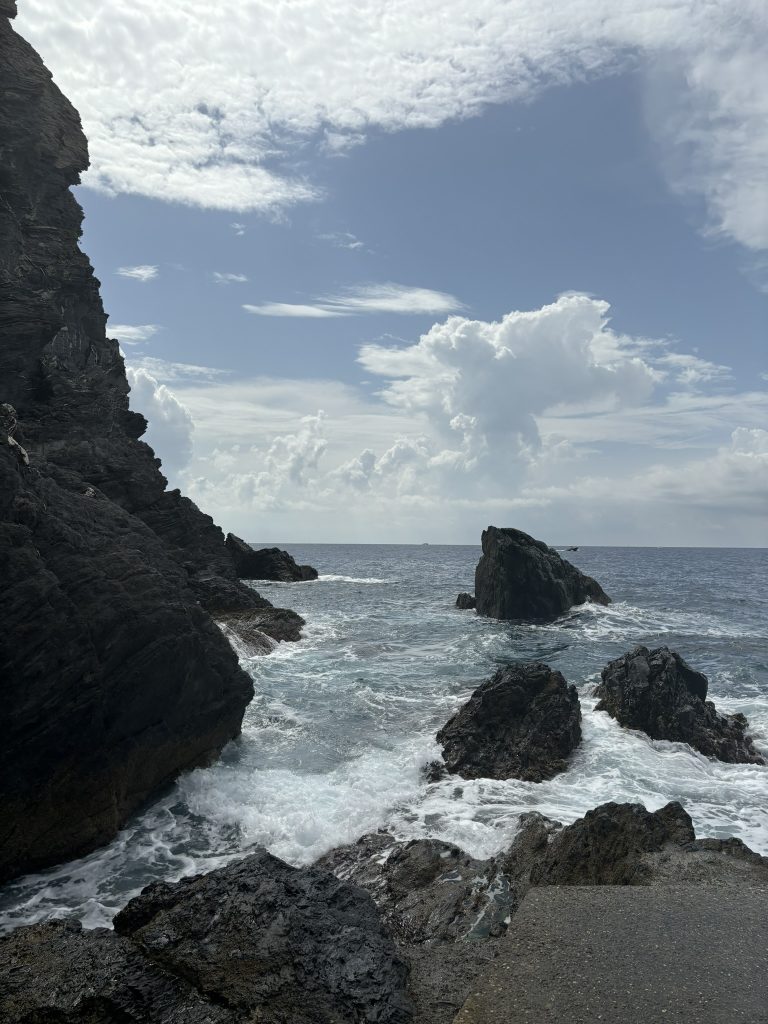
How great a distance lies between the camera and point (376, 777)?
17547 millimetres

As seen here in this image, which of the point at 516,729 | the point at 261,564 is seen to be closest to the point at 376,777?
the point at 516,729

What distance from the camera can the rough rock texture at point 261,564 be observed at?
69875mm

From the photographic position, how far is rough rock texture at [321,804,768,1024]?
9.44m

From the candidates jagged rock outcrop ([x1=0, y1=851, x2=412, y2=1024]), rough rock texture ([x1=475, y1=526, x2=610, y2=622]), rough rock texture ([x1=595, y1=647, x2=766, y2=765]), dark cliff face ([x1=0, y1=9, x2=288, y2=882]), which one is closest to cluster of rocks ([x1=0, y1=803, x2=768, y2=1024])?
jagged rock outcrop ([x1=0, y1=851, x2=412, y2=1024])

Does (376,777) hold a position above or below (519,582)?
below

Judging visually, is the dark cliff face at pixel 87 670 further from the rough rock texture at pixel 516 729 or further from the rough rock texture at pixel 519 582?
the rough rock texture at pixel 519 582

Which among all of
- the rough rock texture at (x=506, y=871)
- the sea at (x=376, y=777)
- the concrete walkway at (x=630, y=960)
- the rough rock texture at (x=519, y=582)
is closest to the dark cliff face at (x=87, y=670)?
the sea at (x=376, y=777)

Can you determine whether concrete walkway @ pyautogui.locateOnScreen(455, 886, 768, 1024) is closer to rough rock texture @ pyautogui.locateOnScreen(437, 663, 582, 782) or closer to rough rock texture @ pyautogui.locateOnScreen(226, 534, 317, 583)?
rough rock texture @ pyautogui.locateOnScreen(437, 663, 582, 782)

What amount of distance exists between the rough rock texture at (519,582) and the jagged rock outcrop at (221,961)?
41636 mm

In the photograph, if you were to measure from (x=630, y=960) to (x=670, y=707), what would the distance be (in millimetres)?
16000

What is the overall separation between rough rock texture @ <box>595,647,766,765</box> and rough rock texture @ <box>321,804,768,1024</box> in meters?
9.86

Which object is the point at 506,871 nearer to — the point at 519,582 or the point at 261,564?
the point at 519,582

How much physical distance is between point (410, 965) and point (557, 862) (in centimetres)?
391

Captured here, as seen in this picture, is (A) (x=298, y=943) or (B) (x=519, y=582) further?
(B) (x=519, y=582)
